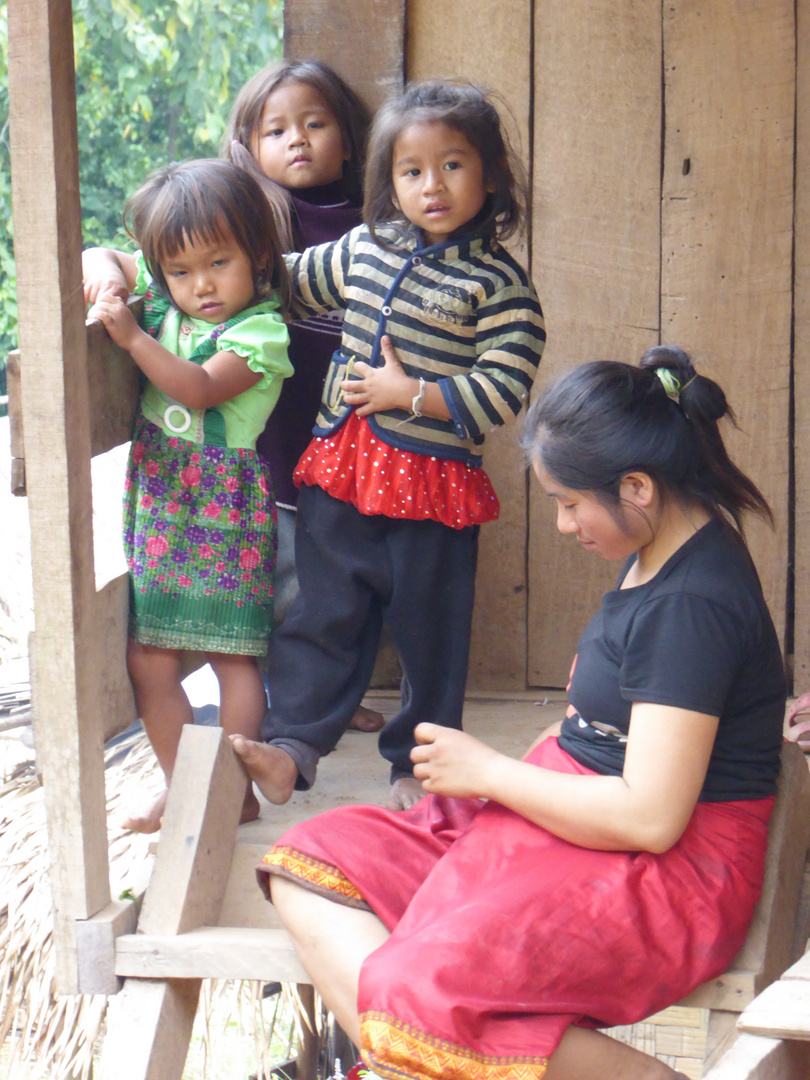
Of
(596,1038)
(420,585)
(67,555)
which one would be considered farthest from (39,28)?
(596,1038)

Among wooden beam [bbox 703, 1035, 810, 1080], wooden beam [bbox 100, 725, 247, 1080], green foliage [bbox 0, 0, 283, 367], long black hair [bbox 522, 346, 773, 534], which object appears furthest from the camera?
green foliage [bbox 0, 0, 283, 367]

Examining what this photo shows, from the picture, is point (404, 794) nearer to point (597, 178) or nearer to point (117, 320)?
point (117, 320)

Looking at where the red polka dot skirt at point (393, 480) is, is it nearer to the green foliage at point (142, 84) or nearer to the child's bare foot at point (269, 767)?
the child's bare foot at point (269, 767)

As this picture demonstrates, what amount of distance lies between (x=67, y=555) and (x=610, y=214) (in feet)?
5.27

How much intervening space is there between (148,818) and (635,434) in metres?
1.08

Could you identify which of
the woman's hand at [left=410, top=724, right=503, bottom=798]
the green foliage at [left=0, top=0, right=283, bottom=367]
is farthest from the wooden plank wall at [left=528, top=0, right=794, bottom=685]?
the green foliage at [left=0, top=0, right=283, bottom=367]

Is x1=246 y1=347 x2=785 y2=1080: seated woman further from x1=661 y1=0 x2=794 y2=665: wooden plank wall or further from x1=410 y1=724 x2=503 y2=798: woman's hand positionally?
x1=661 y1=0 x2=794 y2=665: wooden plank wall

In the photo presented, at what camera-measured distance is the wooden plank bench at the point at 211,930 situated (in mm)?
1761

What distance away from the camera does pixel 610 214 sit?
111 inches

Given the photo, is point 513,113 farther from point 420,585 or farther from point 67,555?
point 67,555

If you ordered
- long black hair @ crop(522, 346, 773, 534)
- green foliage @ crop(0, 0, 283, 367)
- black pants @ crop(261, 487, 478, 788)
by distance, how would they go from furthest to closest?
1. green foliage @ crop(0, 0, 283, 367)
2. black pants @ crop(261, 487, 478, 788)
3. long black hair @ crop(522, 346, 773, 534)

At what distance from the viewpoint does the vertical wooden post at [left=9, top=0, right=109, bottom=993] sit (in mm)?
1722

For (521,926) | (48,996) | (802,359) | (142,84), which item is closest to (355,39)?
(802,359)

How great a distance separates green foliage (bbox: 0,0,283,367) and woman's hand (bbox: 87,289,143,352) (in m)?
6.80
